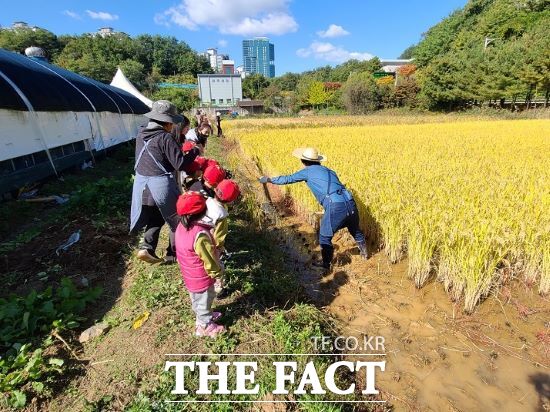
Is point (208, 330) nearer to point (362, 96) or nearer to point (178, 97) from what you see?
point (362, 96)

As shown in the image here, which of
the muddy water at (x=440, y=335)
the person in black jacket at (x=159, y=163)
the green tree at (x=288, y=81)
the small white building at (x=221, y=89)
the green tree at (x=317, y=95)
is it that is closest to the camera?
the muddy water at (x=440, y=335)

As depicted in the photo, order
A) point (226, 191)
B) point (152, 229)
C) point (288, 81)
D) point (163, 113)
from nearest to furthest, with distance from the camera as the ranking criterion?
point (226, 191), point (163, 113), point (152, 229), point (288, 81)

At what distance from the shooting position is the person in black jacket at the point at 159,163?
2639 millimetres

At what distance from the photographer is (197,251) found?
79.1 inches

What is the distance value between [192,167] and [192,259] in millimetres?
999

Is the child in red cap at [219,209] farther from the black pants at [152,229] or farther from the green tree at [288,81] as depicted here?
the green tree at [288,81]

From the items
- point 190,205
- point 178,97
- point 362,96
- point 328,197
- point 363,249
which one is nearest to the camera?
point 190,205

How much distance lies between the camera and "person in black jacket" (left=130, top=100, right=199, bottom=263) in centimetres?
264

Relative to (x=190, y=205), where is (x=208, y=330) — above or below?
→ below

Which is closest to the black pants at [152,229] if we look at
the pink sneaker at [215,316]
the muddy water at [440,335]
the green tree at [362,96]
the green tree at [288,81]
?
the pink sneaker at [215,316]

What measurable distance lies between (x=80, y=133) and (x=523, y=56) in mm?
33621

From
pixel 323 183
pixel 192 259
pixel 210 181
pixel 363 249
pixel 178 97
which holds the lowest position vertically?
pixel 363 249

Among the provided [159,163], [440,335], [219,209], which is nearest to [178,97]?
[159,163]

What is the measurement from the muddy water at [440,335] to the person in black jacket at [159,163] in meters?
1.80
